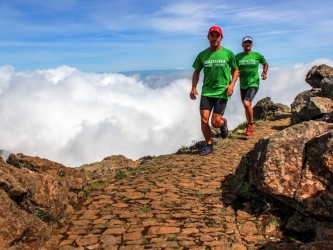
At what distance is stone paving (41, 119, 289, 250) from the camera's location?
244 inches

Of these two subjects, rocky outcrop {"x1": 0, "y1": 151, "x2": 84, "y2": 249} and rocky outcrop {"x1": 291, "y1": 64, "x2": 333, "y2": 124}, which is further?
rocky outcrop {"x1": 291, "y1": 64, "x2": 333, "y2": 124}

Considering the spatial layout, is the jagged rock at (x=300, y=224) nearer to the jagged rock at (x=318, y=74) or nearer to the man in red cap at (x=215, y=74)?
the man in red cap at (x=215, y=74)

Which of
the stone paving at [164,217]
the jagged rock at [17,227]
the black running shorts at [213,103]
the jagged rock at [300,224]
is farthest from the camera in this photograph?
the black running shorts at [213,103]

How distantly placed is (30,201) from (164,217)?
2.57 metres

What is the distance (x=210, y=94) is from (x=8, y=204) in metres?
7.33

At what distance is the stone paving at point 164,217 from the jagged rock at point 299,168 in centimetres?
73

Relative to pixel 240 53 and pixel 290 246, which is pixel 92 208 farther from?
pixel 240 53

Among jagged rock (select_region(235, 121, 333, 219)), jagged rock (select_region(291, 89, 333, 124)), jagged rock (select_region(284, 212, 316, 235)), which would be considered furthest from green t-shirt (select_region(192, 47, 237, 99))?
jagged rock (select_region(291, 89, 333, 124))

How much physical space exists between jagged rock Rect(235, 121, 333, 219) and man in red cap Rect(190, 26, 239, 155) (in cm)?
A: 412

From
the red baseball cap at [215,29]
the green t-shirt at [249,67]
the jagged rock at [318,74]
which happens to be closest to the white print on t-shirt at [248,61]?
the green t-shirt at [249,67]

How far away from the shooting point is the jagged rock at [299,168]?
20.6 ft

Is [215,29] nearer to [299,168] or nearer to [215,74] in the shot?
[215,74]

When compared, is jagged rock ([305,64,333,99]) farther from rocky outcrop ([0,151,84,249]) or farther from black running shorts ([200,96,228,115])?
rocky outcrop ([0,151,84,249])

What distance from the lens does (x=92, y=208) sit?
26.1ft
